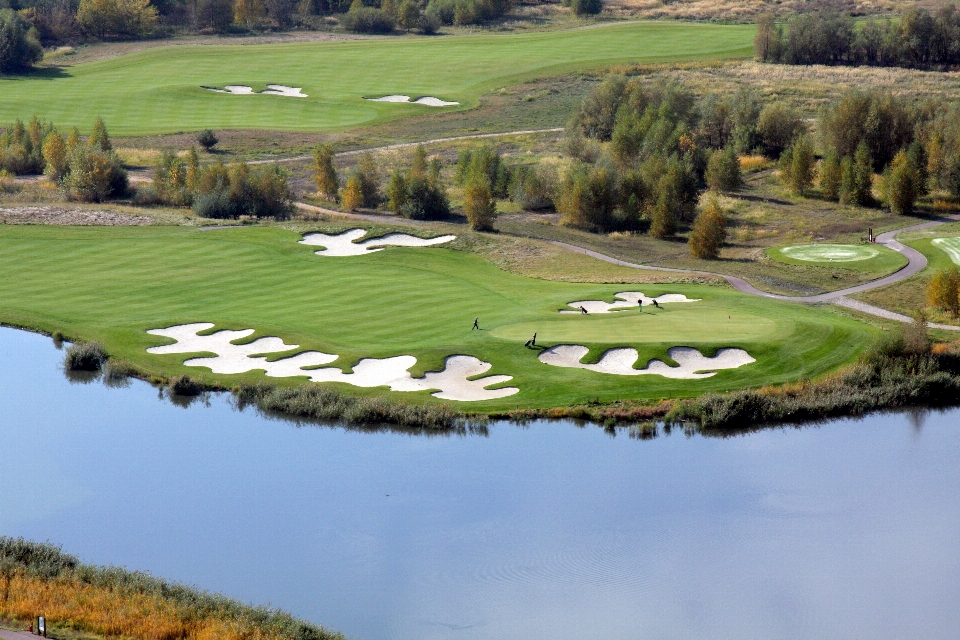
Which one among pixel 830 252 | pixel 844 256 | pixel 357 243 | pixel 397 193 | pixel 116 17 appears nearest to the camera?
pixel 844 256

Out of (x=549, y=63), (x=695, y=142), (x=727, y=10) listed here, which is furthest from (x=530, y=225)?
(x=727, y=10)

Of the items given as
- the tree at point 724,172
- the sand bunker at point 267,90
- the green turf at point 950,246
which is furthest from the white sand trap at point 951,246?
the sand bunker at point 267,90

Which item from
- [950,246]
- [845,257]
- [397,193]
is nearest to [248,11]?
[397,193]

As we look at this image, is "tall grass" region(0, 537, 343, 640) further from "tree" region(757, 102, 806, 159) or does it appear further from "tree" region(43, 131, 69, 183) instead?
"tree" region(757, 102, 806, 159)

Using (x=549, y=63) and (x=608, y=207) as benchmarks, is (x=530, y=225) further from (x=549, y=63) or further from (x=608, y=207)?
(x=549, y=63)

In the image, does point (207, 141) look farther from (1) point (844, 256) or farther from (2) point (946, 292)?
(2) point (946, 292)

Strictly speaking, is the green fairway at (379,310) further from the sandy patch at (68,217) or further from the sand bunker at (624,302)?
the sandy patch at (68,217)
